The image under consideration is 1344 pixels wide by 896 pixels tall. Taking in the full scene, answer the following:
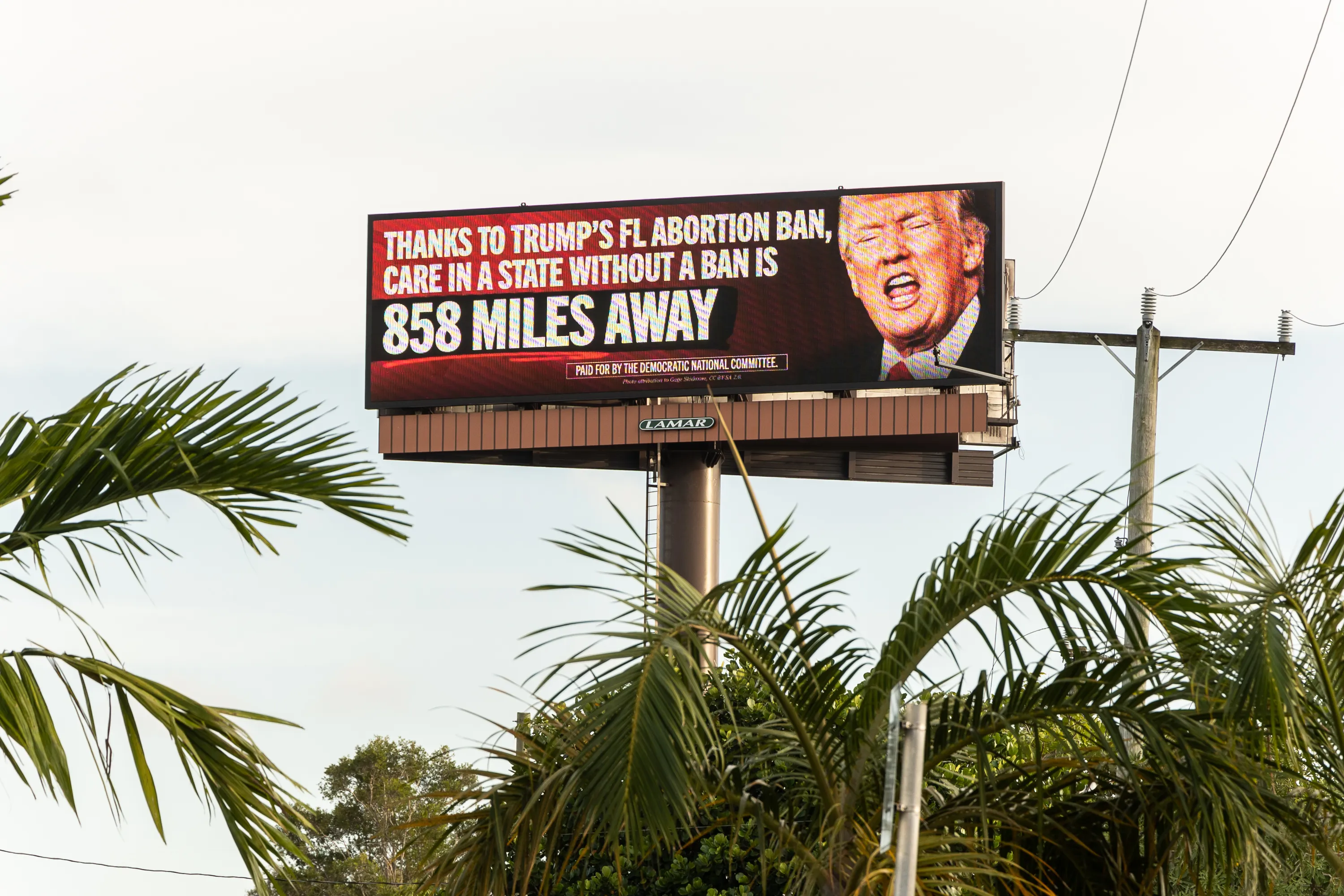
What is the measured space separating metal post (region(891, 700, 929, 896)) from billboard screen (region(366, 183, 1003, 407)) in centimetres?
1704

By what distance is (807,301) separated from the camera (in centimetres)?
2214

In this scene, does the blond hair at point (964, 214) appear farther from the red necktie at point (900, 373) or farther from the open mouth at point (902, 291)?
the red necktie at point (900, 373)

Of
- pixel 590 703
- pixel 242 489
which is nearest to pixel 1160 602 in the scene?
pixel 590 703

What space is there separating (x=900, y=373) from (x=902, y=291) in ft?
3.73

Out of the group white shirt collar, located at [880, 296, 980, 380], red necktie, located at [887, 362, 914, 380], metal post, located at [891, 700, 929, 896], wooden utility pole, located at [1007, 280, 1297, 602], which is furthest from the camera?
red necktie, located at [887, 362, 914, 380]

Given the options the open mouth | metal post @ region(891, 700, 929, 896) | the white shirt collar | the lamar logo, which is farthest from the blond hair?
metal post @ region(891, 700, 929, 896)

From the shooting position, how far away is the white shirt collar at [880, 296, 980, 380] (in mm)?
21562

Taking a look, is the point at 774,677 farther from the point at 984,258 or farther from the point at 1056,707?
the point at 984,258

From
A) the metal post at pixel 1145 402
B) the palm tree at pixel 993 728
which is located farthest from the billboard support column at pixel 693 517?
the palm tree at pixel 993 728

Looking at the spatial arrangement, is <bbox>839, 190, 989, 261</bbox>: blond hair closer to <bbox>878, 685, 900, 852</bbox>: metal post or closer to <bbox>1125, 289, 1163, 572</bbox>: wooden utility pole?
<bbox>1125, 289, 1163, 572</bbox>: wooden utility pole

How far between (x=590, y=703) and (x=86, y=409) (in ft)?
7.47

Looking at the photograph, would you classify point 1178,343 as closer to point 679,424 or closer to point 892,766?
point 679,424

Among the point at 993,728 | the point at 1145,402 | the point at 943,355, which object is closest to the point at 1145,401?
the point at 1145,402

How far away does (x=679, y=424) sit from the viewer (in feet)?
71.4
